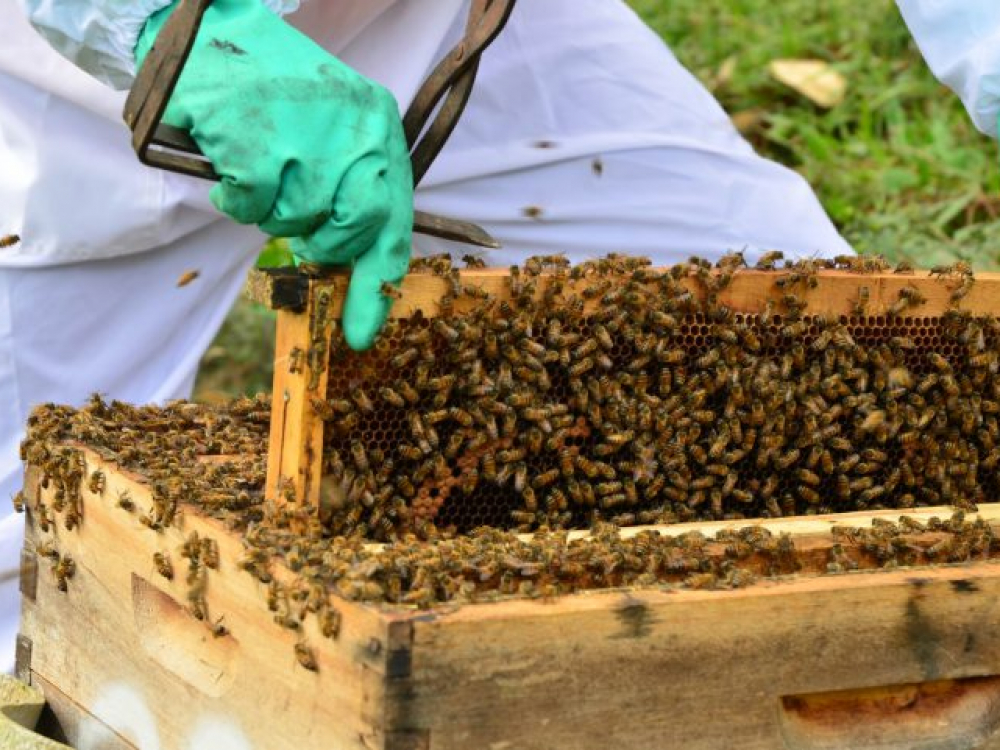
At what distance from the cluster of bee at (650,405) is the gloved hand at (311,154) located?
0.15 m

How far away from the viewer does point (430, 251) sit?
4539 millimetres

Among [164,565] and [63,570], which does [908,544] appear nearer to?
Result: [164,565]

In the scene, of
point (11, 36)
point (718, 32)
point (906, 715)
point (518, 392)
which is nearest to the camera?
point (906, 715)

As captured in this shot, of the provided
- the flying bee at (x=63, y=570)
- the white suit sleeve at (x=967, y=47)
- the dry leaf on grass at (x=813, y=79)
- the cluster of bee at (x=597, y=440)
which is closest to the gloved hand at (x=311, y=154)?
the cluster of bee at (x=597, y=440)

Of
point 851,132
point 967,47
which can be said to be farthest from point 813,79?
point 967,47

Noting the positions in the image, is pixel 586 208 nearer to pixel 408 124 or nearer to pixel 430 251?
pixel 430 251

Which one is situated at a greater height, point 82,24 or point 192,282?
point 82,24

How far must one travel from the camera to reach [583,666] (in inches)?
88.0

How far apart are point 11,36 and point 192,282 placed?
33.8 inches

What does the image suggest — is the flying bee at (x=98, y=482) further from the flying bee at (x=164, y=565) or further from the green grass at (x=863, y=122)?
the green grass at (x=863, y=122)

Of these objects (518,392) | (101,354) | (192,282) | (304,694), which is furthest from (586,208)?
(304,694)

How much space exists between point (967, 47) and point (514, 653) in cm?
202

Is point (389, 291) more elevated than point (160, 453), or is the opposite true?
point (389, 291)

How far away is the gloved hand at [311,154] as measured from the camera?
103 inches
